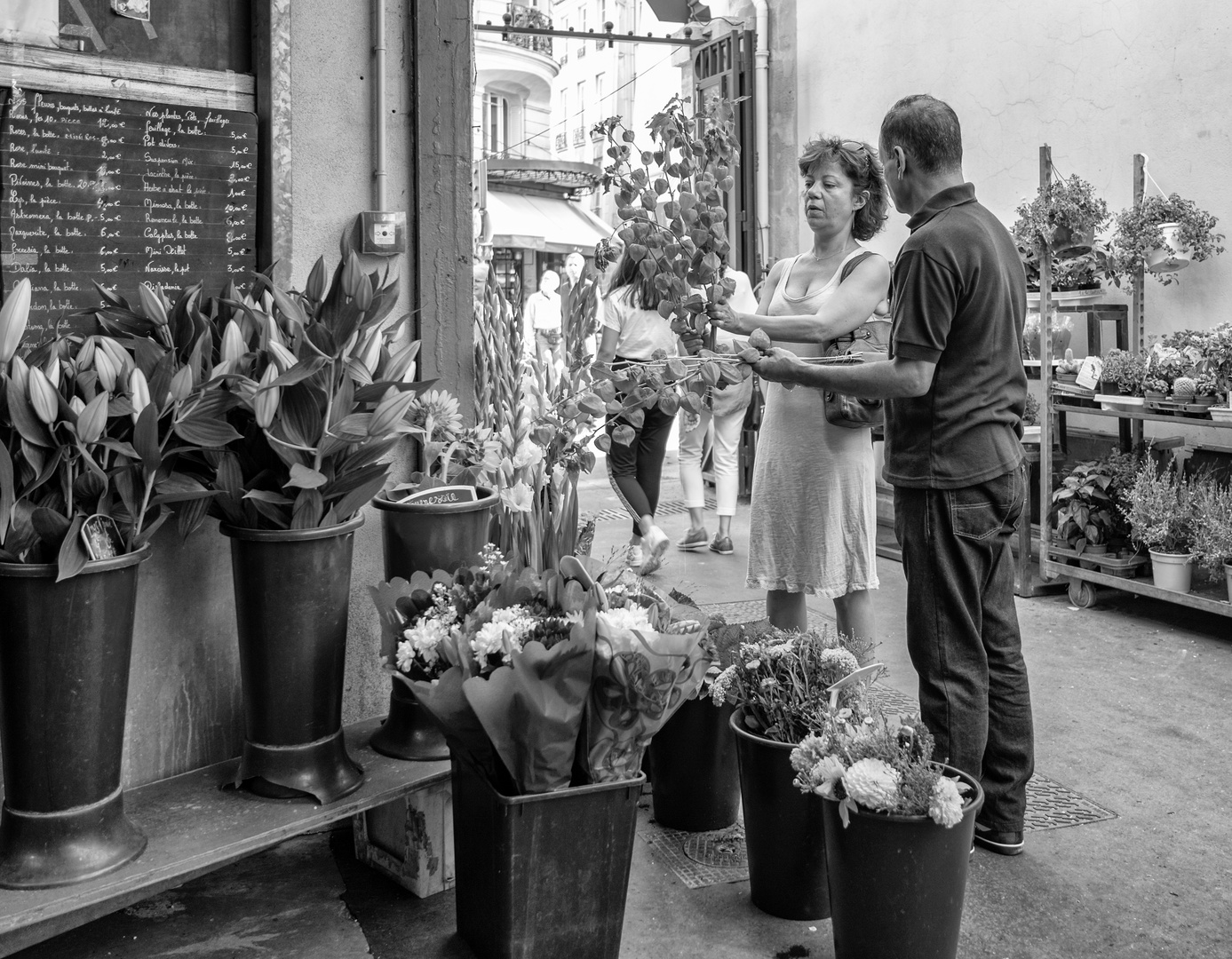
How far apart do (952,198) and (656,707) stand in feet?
4.64

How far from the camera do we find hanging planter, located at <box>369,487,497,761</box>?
2.58m

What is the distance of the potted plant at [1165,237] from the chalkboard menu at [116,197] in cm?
402

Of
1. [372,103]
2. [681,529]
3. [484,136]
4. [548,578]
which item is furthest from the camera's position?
[484,136]

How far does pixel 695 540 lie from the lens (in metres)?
6.39

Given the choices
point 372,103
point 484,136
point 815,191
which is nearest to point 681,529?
point 815,191

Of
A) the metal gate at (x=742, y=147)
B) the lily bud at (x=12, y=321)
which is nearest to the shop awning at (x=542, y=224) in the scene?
the metal gate at (x=742, y=147)

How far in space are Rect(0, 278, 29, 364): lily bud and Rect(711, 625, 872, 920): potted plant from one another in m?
1.59

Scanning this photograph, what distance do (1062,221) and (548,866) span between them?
13.7ft

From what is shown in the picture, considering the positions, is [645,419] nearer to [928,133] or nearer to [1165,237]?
[1165,237]

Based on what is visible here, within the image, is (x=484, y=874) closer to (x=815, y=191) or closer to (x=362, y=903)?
(x=362, y=903)

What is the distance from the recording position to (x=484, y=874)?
220 centimetres

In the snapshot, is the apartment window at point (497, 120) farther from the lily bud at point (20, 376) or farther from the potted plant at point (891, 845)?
the potted plant at point (891, 845)

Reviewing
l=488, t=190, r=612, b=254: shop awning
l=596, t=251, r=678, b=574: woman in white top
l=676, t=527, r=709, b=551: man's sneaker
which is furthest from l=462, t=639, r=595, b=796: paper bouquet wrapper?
l=488, t=190, r=612, b=254: shop awning

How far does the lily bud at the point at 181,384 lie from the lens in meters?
2.09
